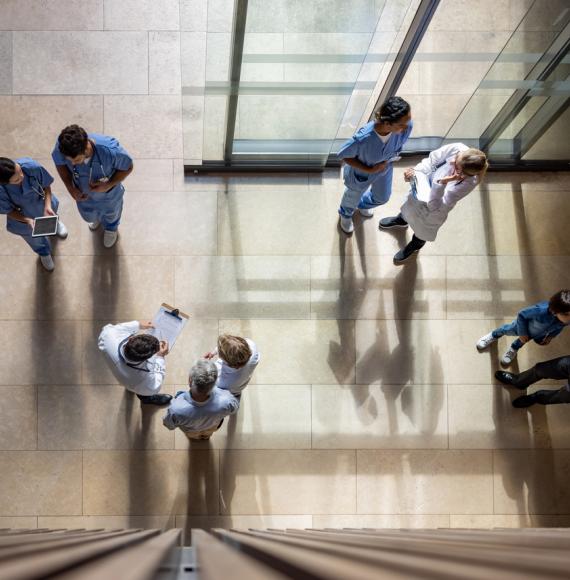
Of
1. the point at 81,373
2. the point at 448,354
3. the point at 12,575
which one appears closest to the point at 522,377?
the point at 448,354

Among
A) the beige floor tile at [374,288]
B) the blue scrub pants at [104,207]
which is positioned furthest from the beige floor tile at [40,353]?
the beige floor tile at [374,288]

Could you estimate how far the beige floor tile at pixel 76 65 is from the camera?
5.14m

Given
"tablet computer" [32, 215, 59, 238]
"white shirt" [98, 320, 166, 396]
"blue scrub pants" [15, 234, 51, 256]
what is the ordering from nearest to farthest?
"white shirt" [98, 320, 166, 396], "tablet computer" [32, 215, 59, 238], "blue scrub pants" [15, 234, 51, 256]

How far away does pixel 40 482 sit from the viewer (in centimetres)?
470

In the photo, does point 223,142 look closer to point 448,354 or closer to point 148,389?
point 148,389

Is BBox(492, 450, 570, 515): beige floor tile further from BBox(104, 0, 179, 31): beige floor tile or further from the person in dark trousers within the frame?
BBox(104, 0, 179, 31): beige floor tile

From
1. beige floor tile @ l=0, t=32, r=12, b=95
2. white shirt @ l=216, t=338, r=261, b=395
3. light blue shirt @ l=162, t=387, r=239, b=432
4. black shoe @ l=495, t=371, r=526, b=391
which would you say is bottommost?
light blue shirt @ l=162, t=387, r=239, b=432

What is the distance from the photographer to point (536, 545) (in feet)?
4.10

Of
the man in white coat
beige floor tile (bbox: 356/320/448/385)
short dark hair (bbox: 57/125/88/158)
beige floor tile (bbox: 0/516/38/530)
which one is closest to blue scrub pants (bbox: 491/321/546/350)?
beige floor tile (bbox: 356/320/448/385)

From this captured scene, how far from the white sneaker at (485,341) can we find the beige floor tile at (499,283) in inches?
8.1

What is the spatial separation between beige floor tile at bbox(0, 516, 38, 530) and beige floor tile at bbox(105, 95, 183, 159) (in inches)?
A: 127

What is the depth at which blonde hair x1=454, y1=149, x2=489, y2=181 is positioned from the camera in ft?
12.3

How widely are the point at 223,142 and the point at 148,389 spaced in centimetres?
216

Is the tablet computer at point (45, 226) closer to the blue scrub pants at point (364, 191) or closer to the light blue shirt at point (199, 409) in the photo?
the light blue shirt at point (199, 409)
